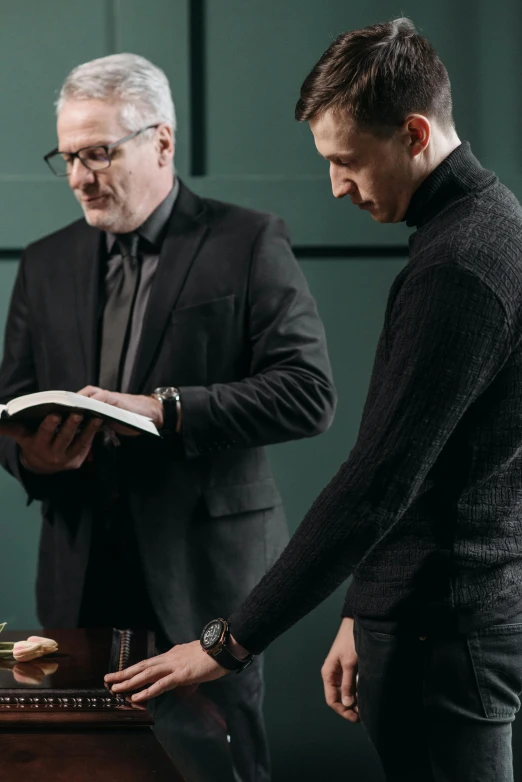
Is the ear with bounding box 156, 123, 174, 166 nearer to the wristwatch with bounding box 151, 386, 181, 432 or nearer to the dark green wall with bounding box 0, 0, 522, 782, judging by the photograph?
the wristwatch with bounding box 151, 386, 181, 432

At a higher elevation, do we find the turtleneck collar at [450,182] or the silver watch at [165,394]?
the turtleneck collar at [450,182]

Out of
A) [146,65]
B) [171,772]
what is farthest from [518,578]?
[146,65]

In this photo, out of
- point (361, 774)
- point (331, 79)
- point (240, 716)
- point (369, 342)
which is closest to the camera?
point (331, 79)

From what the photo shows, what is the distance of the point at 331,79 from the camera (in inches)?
45.1

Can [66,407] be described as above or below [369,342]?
above

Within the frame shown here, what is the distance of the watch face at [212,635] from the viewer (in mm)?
1182

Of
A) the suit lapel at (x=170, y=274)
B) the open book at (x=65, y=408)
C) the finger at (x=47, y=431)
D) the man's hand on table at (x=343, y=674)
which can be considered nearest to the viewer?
the man's hand on table at (x=343, y=674)

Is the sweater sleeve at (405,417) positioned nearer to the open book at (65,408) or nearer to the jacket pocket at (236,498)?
the open book at (65,408)

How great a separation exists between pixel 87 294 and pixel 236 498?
0.55m

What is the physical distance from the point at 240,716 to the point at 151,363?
807mm

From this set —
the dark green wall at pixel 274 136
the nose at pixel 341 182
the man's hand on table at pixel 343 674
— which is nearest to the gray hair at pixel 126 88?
the dark green wall at pixel 274 136

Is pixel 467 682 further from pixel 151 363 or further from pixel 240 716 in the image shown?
pixel 151 363

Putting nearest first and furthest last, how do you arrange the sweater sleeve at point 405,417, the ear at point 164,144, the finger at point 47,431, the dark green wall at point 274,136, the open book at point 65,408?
the sweater sleeve at point 405,417 < the open book at point 65,408 < the finger at point 47,431 < the ear at point 164,144 < the dark green wall at point 274,136

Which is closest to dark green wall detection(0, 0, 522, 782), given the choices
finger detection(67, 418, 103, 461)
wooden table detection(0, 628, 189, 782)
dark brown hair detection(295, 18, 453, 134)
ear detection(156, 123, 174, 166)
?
ear detection(156, 123, 174, 166)
